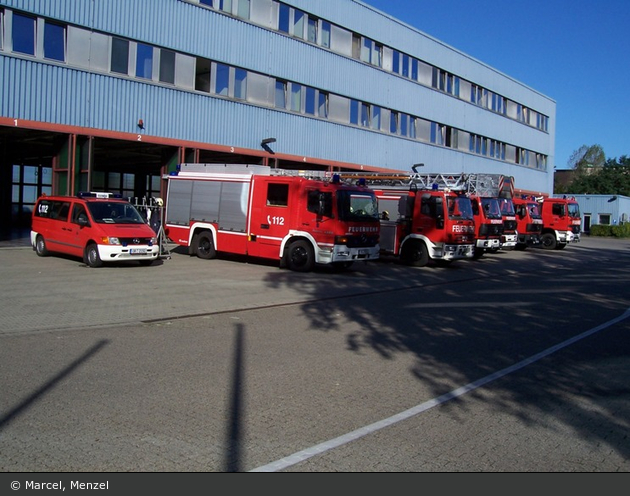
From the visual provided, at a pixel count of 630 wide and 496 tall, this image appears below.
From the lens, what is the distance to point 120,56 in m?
22.9

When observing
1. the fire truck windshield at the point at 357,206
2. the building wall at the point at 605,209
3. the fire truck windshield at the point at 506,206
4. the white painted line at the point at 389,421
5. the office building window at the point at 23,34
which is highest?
the office building window at the point at 23,34

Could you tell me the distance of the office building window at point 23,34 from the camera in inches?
791

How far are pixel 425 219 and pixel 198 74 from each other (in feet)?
38.6

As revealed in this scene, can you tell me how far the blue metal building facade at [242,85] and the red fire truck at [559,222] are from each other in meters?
8.49

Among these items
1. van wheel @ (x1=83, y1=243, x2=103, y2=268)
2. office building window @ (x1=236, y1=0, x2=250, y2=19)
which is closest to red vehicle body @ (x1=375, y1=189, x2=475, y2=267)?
van wheel @ (x1=83, y1=243, x2=103, y2=268)

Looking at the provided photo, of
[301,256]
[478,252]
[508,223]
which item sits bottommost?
[301,256]

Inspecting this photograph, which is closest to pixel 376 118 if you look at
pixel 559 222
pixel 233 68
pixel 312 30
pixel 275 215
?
pixel 312 30

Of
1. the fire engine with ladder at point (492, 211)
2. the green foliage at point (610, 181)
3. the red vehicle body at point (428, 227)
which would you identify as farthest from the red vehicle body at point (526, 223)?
the green foliage at point (610, 181)

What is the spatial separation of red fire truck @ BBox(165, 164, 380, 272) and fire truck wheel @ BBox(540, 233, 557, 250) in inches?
718

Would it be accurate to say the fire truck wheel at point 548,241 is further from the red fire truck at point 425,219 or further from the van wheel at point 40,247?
the van wheel at point 40,247

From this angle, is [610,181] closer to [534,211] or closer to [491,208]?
[534,211]

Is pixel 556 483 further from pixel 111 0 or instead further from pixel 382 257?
pixel 111 0

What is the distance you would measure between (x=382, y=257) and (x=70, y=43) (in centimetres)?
1371

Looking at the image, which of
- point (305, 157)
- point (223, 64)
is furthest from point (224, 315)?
point (305, 157)
